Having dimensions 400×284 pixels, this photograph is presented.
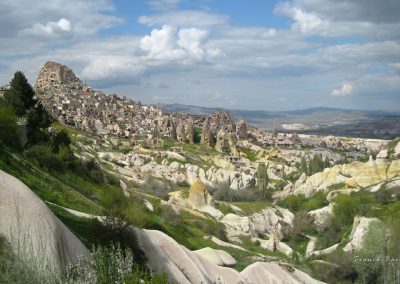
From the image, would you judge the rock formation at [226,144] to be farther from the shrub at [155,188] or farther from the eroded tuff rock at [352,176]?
the shrub at [155,188]

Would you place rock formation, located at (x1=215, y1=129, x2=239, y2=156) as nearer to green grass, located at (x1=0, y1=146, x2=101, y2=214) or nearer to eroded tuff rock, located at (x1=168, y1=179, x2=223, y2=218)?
eroded tuff rock, located at (x1=168, y1=179, x2=223, y2=218)

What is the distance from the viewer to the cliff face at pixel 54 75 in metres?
188

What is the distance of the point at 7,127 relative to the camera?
86.0ft

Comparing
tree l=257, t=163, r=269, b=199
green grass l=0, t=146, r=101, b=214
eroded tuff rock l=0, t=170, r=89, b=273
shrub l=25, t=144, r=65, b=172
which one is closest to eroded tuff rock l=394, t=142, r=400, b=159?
tree l=257, t=163, r=269, b=199

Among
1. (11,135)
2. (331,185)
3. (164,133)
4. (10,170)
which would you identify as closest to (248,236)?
(11,135)

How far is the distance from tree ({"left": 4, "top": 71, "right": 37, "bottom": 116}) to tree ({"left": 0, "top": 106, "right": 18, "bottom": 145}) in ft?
25.3

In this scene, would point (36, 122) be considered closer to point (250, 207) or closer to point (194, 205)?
point (194, 205)

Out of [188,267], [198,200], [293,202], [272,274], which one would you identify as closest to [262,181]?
[293,202]

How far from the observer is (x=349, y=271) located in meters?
29.0

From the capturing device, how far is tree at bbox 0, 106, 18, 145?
25812 mm

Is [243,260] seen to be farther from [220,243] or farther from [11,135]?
[11,135]

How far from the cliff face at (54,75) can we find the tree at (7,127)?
16419cm

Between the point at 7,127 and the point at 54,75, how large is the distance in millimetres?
173727

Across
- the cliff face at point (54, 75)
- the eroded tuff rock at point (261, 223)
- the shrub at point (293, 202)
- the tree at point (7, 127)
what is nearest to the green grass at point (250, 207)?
the eroded tuff rock at point (261, 223)
